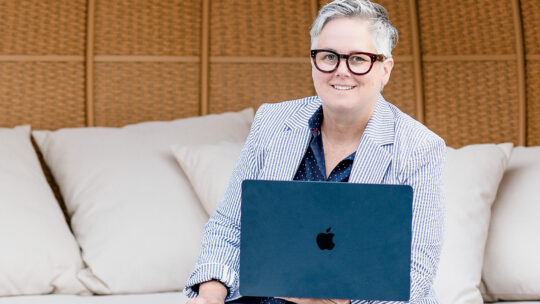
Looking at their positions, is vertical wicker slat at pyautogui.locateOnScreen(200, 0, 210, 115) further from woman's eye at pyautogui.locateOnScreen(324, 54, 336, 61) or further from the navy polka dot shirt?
woman's eye at pyautogui.locateOnScreen(324, 54, 336, 61)

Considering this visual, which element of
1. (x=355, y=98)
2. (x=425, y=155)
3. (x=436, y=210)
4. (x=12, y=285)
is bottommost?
(x=12, y=285)

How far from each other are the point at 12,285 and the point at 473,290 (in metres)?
1.35

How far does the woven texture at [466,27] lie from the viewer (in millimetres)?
3078

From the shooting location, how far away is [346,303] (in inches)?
65.1

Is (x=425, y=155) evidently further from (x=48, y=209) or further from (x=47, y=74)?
(x=47, y=74)

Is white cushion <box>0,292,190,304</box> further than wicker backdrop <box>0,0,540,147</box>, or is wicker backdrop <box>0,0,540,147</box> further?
wicker backdrop <box>0,0,540,147</box>

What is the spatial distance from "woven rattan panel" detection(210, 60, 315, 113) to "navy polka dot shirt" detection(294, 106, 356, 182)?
3.92 feet

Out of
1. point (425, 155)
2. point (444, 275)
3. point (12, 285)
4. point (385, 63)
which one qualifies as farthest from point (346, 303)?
point (12, 285)

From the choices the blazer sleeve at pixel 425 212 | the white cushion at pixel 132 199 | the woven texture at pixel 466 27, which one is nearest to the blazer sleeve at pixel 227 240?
the blazer sleeve at pixel 425 212

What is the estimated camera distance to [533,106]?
120 inches

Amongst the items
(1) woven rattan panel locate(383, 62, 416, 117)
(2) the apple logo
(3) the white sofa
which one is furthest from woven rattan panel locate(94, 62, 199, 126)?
(2) the apple logo

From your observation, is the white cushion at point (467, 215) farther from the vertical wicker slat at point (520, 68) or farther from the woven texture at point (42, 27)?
the woven texture at point (42, 27)

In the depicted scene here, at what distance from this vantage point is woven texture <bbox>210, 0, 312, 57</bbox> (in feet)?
10.2

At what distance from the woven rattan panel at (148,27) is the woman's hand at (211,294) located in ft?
5.01
